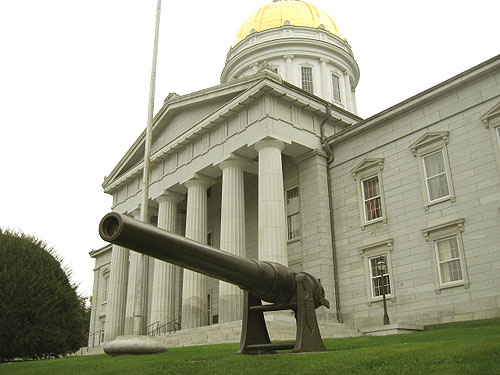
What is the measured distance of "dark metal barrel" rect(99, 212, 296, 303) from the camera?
6719mm

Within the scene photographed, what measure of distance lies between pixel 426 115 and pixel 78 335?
16371 millimetres

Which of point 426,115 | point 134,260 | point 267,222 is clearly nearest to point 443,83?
point 426,115

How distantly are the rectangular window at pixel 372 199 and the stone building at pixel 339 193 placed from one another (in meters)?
0.06

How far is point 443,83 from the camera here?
2127cm

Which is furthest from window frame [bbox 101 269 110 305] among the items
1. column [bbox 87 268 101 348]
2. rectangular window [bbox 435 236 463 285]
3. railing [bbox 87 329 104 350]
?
rectangular window [bbox 435 236 463 285]

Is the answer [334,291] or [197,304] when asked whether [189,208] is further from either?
[334,291]

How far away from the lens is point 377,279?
873 inches

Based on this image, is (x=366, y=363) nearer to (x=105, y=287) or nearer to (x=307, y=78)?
(x=307, y=78)

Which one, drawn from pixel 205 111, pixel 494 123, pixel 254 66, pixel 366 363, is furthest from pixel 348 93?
pixel 366 363

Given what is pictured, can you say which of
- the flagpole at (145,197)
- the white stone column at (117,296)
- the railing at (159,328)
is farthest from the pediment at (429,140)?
the white stone column at (117,296)

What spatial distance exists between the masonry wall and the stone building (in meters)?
0.05

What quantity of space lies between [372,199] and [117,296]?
18.3 metres

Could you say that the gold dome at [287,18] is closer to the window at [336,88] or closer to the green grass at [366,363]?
the window at [336,88]

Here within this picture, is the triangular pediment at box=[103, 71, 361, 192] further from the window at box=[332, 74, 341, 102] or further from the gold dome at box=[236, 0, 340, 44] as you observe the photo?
the gold dome at box=[236, 0, 340, 44]
